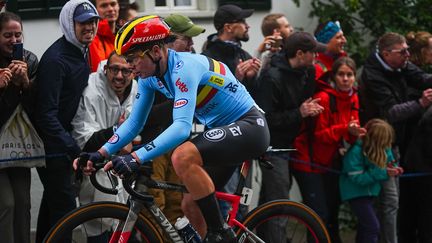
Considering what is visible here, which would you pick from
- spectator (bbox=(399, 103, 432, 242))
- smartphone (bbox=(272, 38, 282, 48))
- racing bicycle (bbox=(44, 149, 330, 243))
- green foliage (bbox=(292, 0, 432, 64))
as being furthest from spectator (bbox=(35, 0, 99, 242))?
green foliage (bbox=(292, 0, 432, 64))

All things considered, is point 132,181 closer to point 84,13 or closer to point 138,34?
point 138,34

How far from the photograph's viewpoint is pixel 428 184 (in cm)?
1044

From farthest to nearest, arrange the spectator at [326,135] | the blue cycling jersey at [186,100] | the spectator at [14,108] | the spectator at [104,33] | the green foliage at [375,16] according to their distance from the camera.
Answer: the green foliage at [375,16]
the spectator at [326,135]
the spectator at [104,33]
the spectator at [14,108]
the blue cycling jersey at [186,100]

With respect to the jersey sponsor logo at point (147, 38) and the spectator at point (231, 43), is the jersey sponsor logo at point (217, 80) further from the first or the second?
the spectator at point (231, 43)

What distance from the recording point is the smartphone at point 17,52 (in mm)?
8297

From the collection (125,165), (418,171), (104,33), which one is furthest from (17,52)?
(418,171)

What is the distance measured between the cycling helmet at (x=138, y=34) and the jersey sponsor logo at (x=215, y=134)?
0.71 metres

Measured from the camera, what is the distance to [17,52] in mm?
8336

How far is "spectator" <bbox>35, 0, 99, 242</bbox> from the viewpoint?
8398 mm

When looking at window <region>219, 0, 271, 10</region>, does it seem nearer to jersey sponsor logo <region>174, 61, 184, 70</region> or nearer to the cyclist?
the cyclist

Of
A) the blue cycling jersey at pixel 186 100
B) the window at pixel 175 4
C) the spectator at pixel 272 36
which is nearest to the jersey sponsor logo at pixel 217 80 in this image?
the blue cycling jersey at pixel 186 100

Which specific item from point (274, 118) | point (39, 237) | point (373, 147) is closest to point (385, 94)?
point (373, 147)

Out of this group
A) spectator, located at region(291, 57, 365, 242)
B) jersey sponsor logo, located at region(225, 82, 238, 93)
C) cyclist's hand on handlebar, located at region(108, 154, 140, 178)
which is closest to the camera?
cyclist's hand on handlebar, located at region(108, 154, 140, 178)

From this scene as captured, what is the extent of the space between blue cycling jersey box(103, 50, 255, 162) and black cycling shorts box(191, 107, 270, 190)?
140 millimetres
